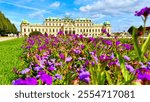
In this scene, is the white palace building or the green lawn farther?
the white palace building

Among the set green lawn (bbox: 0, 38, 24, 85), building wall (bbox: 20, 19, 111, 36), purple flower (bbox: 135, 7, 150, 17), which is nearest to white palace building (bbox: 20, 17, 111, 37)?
building wall (bbox: 20, 19, 111, 36)

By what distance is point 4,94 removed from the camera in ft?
7.07

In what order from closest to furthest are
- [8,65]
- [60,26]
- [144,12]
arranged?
1. [144,12]
2. [8,65]
3. [60,26]

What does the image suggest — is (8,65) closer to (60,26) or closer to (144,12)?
(144,12)

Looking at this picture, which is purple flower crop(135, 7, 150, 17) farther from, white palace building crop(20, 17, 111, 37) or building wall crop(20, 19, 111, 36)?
building wall crop(20, 19, 111, 36)

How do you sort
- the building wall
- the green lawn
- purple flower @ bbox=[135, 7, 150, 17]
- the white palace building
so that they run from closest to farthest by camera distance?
purple flower @ bbox=[135, 7, 150, 17], the green lawn, the white palace building, the building wall

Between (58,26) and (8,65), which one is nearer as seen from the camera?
(8,65)

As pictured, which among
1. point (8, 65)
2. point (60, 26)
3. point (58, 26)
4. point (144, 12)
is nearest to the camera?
point (144, 12)

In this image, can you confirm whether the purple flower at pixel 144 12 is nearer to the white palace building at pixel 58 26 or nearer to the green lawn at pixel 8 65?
the green lawn at pixel 8 65

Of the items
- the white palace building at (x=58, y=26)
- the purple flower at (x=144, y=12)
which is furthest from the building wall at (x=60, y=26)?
the purple flower at (x=144, y=12)

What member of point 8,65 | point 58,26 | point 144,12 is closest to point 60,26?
point 58,26

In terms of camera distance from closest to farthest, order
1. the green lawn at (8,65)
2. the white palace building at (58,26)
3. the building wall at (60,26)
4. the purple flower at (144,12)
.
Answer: the purple flower at (144,12)
the green lawn at (8,65)
the white palace building at (58,26)
the building wall at (60,26)

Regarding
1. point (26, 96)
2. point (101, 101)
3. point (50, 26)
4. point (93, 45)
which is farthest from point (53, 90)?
point (50, 26)

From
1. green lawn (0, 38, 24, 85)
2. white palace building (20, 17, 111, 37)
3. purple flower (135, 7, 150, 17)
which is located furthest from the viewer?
white palace building (20, 17, 111, 37)
